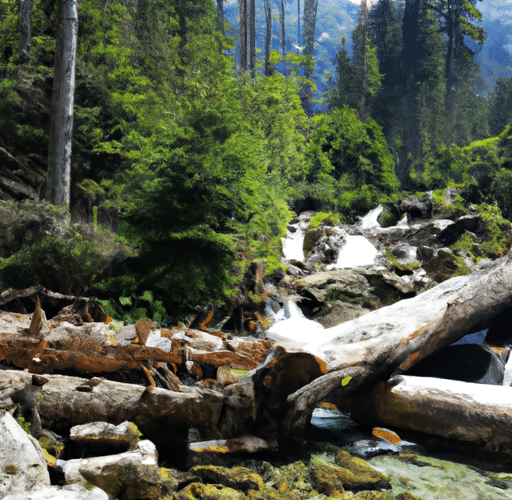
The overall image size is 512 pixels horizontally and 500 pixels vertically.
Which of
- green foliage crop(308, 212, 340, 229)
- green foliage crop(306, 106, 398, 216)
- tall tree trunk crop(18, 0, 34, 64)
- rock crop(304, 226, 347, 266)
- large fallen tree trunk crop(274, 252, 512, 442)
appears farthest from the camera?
green foliage crop(306, 106, 398, 216)

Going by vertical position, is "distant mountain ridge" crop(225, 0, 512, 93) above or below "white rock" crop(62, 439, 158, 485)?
above

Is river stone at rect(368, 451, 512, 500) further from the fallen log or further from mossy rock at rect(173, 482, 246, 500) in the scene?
the fallen log

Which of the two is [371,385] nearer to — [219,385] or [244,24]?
[219,385]

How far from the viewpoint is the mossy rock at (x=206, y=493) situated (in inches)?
118

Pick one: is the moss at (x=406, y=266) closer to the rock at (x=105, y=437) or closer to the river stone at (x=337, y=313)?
the river stone at (x=337, y=313)

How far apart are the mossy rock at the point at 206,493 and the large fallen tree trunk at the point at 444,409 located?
1885 mm

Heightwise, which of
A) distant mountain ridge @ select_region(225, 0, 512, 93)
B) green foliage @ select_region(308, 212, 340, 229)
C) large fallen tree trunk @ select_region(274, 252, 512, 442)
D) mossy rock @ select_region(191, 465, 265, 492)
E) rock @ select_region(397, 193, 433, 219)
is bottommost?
mossy rock @ select_region(191, 465, 265, 492)

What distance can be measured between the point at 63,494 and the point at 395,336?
12.1ft

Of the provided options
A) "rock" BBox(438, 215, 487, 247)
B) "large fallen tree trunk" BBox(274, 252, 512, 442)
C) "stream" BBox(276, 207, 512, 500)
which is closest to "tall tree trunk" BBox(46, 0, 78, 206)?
"large fallen tree trunk" BBox(274, 252, 512, 442)

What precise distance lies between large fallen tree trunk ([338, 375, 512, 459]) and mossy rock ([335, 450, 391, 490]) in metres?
0.82

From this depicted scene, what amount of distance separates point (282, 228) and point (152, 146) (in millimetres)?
3482

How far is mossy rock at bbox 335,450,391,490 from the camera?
3445mm

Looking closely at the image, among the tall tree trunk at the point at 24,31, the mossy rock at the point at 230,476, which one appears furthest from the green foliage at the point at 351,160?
the mossy rock at the point at 230,476

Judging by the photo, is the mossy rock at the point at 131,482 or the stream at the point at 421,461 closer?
the mossy rock at the point at 131,482
